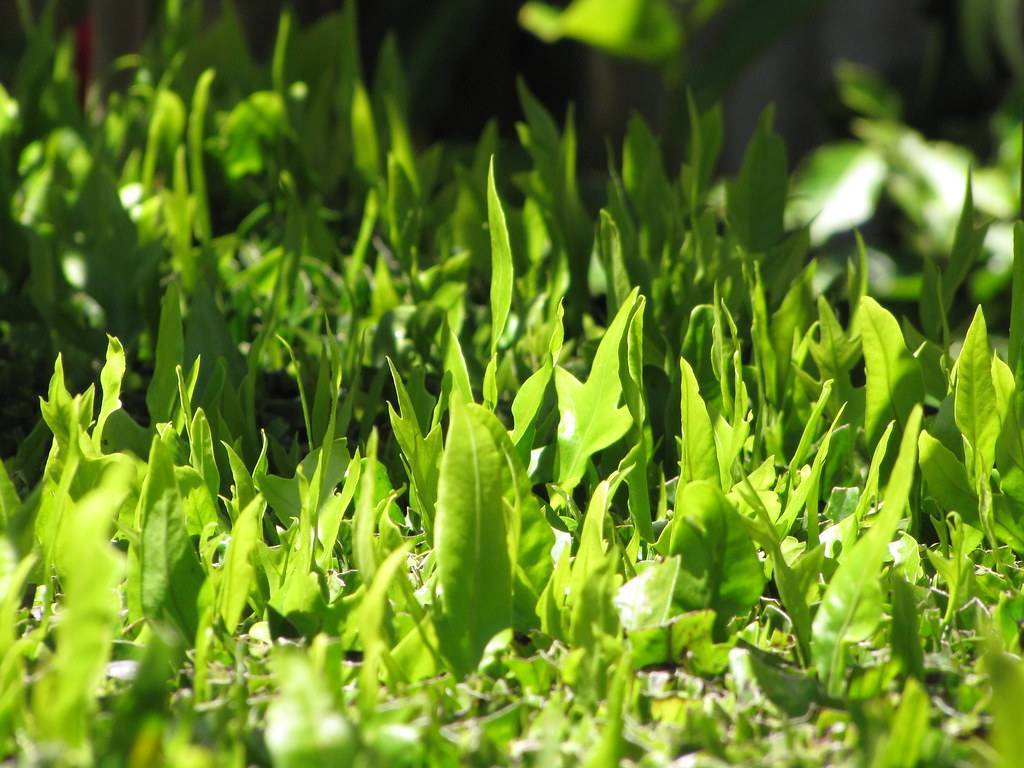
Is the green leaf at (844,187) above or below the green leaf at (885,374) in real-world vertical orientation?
above

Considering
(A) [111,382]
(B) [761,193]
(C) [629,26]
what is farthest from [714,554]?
(C) [629,26]

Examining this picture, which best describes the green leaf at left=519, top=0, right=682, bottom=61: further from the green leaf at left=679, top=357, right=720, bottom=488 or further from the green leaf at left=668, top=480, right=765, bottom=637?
the green leaf at left=668, top=480, right=765, bottom=637

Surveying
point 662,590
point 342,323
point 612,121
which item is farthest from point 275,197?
point 612,121

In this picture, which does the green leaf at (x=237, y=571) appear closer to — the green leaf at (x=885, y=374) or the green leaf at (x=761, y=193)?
the green leaf at (x=885, y=374)

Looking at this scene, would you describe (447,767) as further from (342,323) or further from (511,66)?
(511,66)

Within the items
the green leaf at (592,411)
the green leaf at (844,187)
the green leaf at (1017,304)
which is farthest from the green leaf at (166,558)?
the green leaf at (844,187)

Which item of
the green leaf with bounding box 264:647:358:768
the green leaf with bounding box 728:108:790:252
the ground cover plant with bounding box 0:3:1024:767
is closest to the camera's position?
the green leaf with bounding box 264:647:358:768

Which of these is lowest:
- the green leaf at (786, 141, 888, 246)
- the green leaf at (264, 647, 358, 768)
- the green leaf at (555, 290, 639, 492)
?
the green leaf at (264, 647, 358, 768)

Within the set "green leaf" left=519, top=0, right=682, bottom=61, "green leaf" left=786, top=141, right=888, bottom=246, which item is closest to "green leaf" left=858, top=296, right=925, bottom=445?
"green leaf" left=519, top=0, right=682, bottom=61

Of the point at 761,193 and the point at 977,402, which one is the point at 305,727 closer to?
the point at 977,402
